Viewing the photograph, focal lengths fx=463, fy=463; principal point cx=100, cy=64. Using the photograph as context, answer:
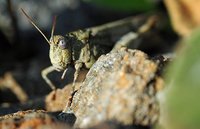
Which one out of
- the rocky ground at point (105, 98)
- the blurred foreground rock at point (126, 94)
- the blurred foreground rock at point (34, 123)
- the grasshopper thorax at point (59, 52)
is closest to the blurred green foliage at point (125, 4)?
the rocky ground at point (105, 98)

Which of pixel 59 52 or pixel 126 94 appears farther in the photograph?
pixel 59 52

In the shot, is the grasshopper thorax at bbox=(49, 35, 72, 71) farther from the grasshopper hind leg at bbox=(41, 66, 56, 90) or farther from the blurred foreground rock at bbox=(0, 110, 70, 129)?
the blurred foreground rock at bbox=(0, 110, 70, 129)

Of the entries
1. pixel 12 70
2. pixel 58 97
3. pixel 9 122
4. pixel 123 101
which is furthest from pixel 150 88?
pixel 12 70

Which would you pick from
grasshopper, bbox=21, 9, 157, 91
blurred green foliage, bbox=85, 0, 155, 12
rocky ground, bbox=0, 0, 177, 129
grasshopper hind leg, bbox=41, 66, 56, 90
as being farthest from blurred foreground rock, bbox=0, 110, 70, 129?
blurred green foliage, bbox=85, 0, 155, 12

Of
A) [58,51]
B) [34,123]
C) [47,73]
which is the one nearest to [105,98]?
[34,123]

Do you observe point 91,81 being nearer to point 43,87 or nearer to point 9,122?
point 9,122

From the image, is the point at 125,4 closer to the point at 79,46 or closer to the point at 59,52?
the point at 79,46
